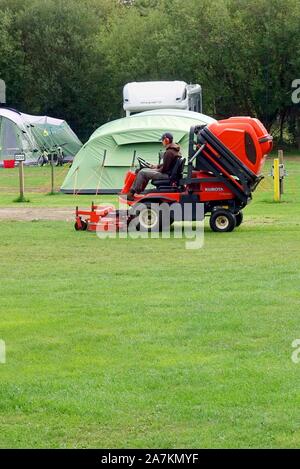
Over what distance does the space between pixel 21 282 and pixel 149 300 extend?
7.07ft

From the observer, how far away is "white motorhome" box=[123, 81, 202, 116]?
36.6 metres

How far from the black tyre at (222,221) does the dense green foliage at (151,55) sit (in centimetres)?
2888

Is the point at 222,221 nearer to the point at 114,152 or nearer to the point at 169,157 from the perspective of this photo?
the point at 169,157

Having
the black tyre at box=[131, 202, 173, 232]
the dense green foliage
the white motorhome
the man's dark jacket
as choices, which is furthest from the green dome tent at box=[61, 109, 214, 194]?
the dense green foliage

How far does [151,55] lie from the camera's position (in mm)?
49312

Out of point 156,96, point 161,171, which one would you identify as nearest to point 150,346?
point 161,171

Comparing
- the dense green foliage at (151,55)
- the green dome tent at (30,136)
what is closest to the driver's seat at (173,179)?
the green dome tent at (30,136)

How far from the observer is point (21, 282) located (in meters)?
12.9

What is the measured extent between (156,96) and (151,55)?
42.2ft

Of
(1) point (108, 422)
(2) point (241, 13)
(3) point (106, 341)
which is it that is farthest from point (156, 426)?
(2) point (241, 13)

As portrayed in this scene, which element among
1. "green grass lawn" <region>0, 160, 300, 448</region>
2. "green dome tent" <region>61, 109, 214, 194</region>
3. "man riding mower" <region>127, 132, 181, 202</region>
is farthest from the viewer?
"green dome tent" <region>61, 109, 214, 194</region>

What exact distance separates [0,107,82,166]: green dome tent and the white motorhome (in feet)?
18.3

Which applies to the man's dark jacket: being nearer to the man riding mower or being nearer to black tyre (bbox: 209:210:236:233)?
the man riding mower

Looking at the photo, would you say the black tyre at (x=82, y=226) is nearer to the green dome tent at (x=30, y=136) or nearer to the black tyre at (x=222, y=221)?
the black tyre at (x=222, y=221)
